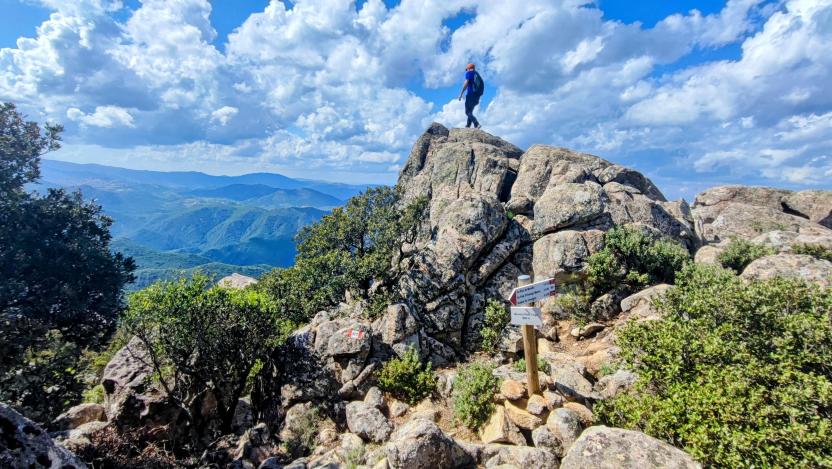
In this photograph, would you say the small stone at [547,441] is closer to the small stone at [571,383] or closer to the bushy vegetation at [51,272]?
the small stone at [571,383]

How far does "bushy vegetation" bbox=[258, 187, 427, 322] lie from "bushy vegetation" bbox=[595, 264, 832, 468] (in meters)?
13.0

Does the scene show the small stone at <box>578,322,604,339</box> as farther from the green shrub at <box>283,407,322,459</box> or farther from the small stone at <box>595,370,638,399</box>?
the green shrub at <box>283,407,322,459</box>

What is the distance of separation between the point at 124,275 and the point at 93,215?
5592mm

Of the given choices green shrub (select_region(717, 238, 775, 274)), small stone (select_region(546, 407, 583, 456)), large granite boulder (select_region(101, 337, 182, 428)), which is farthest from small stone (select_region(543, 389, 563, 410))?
green shrub (select_region(717, 238, 775, 274))

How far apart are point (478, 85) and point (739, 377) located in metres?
31.1

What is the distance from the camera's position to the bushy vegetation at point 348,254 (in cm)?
2144

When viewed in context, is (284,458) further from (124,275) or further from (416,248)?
(124,275)

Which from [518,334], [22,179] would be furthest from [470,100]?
[22,179]

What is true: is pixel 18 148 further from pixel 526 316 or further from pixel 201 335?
pixel 526 316

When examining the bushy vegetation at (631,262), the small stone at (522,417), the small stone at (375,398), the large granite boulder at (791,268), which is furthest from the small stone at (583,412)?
Answer: the large granite boulder at (791,268)

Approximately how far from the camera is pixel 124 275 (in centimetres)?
2655

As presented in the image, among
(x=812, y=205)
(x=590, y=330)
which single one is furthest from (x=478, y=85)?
(x=812, y=205)

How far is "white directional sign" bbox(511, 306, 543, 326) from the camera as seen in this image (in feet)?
36.6

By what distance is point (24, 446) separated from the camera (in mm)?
5535
